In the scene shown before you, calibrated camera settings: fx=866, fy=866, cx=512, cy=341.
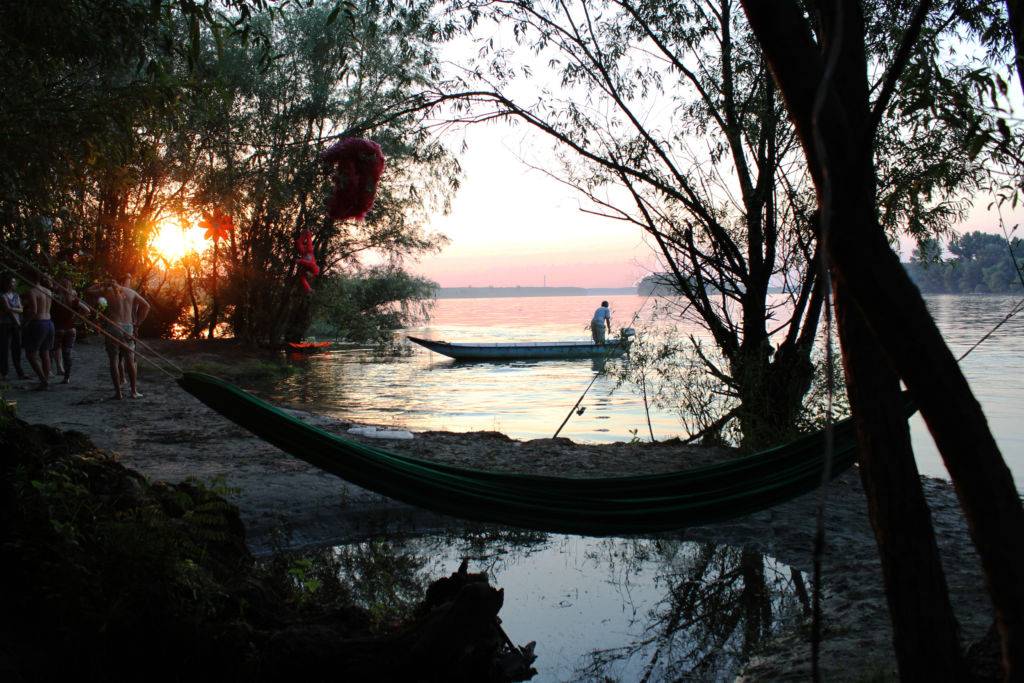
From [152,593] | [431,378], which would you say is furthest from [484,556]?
[431,378]

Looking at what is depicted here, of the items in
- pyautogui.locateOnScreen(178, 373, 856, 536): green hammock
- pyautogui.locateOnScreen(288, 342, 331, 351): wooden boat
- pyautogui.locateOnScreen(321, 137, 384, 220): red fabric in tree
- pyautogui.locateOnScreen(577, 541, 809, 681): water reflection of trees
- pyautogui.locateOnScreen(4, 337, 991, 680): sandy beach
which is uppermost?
pyautogui.locateOnScreen(321, 137, 384, 220): red fabric in tree

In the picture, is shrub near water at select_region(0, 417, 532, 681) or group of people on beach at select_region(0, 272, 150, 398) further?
group of people on beach at select_region(0, 272, 150, 398)

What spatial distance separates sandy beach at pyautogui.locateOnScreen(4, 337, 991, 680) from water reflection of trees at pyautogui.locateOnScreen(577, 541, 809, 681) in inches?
4.4

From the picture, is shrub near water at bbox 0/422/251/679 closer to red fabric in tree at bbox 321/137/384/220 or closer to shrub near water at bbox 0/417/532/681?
shrub near water at bbox 0/417/532/681

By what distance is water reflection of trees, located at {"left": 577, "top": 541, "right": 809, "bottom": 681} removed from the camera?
2.86m

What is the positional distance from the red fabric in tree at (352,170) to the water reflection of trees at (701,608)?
12.8ft

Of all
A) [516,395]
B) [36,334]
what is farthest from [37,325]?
[516,395]

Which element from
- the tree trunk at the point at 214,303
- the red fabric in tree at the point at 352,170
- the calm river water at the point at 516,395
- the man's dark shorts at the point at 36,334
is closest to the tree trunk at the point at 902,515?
the calm river water at the point at 516,395

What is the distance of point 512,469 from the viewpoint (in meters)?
5.22

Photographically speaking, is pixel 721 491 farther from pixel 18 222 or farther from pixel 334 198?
pixel 334 198

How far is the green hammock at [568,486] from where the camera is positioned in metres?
2.92

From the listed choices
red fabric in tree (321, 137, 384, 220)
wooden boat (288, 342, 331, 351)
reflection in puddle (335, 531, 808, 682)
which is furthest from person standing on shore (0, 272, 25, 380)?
wooden boat (288, 342, 331, 351)

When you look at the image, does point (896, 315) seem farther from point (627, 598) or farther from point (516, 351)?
point (516, 351)

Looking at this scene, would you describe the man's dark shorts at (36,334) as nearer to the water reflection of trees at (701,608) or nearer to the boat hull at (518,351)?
the water reflection of trees at (701,608)
